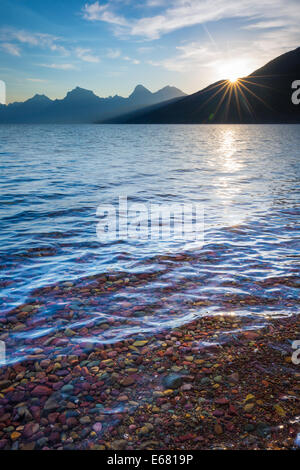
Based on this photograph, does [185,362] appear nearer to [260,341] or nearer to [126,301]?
[260,341]

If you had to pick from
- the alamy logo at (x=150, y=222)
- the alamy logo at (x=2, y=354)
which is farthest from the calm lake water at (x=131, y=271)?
the alamy logo at (x=150, y=222)

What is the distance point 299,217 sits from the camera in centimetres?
1381

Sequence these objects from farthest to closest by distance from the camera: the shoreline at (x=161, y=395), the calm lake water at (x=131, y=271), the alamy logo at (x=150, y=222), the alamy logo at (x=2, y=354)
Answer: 1. the alamy logo at (x=150, y=222)
2. the calm lake water at (x=131, y=271)
3. the alamy logo at (x=2, y=354)
4. the shoreline at (x=161, y=395)

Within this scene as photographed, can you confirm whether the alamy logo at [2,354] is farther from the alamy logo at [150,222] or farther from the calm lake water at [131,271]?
the alamy logo at [150,222]

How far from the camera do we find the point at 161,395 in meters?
4.50

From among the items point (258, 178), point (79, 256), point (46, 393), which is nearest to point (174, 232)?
point (79, 256)

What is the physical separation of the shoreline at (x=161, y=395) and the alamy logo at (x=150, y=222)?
573 centimetres

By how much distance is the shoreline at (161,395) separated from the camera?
385 cm

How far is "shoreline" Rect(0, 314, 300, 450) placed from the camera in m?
3.85

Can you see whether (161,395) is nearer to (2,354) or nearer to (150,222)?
(2,354)

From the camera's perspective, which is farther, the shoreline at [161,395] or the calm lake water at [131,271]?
the calm lake water at [131,271]

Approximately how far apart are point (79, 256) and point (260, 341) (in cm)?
586

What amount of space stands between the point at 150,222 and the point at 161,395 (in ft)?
31.0
